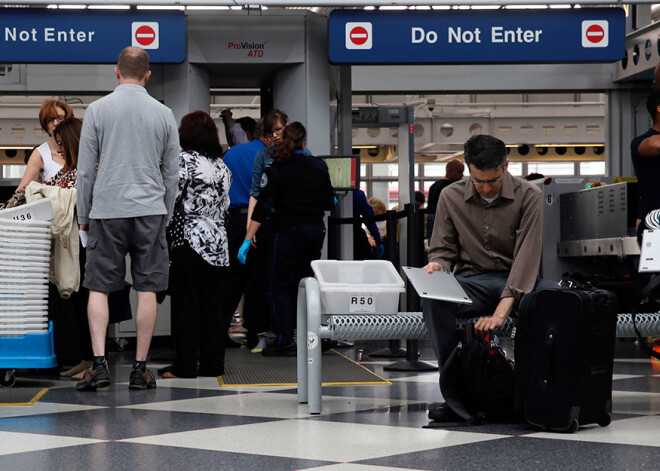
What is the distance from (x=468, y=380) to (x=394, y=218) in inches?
98.3

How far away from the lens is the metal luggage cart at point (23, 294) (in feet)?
14.4

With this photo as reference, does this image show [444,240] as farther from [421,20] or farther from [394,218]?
[421,20]

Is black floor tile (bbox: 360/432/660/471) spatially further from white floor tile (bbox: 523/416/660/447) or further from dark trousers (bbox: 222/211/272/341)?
dark trousers (bbox: 222/211/272/341)

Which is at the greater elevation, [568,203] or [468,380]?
[568,203]

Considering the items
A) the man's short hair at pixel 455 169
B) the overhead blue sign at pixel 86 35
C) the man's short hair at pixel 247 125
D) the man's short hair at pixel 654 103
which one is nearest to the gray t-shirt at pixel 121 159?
the overhead blue sign at pixel 86 35

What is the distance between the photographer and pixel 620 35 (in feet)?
20.6

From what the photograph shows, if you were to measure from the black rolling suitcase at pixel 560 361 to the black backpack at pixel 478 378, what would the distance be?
0.10m

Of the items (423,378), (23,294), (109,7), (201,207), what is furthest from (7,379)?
(109,7)

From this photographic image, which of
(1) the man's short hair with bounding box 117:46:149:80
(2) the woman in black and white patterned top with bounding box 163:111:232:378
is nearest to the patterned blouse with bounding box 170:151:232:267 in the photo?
(2) the woman in black and white patterned top with bounding box 163:111:232:378

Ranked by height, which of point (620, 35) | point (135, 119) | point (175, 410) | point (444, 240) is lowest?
point (175, 410)

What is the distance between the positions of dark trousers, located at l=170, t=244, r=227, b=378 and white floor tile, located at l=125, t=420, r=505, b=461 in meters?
1.64

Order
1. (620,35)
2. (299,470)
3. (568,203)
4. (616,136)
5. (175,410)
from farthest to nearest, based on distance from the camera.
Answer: (616,136)
(568,203)
(620,35)
(175,410)
(299,470)

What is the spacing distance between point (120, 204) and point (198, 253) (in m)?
0.71

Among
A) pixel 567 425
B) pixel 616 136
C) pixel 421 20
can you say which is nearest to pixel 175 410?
pixel 567 425
